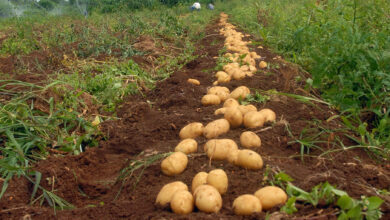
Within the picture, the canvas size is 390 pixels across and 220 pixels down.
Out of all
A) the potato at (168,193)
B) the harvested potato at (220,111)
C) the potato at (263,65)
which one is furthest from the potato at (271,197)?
the potato at (263,65)

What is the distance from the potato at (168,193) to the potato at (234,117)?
0.95m

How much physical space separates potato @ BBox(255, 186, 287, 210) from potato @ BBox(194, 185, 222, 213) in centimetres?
23

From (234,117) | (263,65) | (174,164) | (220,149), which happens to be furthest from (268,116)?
(263,65)

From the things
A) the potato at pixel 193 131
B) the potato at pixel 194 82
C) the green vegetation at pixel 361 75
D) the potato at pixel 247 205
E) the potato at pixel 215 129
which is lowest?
the potato at pixel 194 82

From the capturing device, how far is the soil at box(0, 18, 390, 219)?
2049 millimetres

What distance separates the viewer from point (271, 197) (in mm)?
1858

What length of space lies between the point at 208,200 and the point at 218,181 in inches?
6.9

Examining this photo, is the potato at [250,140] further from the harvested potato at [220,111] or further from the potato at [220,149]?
the harvested potato at [220,111]

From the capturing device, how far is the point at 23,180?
2609 mm

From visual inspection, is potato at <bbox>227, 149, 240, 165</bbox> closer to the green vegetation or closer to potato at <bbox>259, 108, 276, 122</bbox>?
potato at <bbox>259, 108, 276, 122</bbox>

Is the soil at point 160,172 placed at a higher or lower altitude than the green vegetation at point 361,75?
lower

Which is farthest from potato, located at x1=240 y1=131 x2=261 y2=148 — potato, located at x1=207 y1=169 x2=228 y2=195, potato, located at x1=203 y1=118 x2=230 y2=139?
potato, located at x1=207 y1=169 x2=228 y2=195

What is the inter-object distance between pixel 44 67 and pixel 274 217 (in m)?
5.90

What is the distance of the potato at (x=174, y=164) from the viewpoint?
2338 mm
